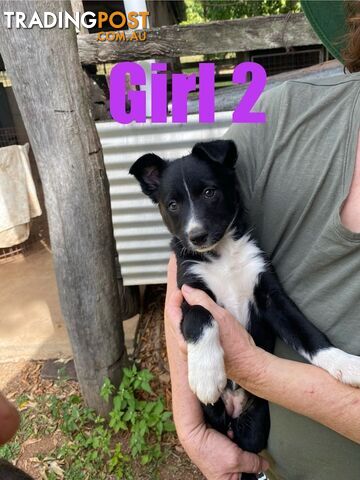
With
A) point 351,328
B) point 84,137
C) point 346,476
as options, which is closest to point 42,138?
point 84,137

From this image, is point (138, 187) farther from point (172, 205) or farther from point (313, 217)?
point (313, 217)

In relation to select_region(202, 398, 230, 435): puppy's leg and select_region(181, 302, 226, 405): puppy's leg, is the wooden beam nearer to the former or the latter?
select_region(181, 302, 226, 405): puppy's leg

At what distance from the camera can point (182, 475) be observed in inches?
105

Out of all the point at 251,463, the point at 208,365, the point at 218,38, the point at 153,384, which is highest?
the point at 218,38

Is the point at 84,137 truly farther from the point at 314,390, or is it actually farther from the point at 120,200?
the point at 314,390

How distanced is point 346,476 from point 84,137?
1838mm

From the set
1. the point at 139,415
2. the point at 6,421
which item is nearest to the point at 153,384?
the point at 139,415

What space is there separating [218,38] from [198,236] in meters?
1.57

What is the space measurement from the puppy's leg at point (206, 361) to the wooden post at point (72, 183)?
3.97ft

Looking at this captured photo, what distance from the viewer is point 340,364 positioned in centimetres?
122

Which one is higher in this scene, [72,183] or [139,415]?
[72,183]

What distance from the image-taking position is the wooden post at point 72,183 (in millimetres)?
2082

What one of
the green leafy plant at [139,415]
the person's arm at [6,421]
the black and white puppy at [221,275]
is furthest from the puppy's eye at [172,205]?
the green leafy plant at [139,415]

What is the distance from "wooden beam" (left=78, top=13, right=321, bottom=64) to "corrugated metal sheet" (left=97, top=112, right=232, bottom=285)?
41 cm
